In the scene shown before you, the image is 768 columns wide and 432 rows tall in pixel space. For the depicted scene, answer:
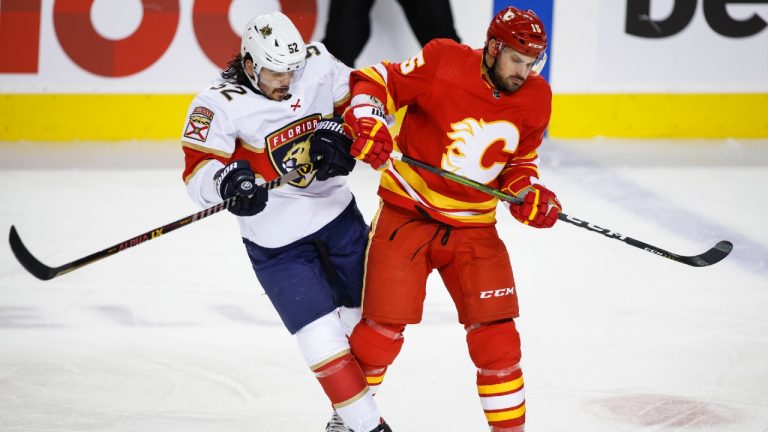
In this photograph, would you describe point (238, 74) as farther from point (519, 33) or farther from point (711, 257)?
point (711, 257)

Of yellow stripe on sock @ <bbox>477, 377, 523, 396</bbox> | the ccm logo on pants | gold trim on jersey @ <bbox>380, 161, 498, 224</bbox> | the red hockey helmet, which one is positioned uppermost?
the red hockey helmet

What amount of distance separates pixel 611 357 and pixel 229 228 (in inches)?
79.2

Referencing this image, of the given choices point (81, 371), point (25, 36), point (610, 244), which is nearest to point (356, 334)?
point (81, 371)

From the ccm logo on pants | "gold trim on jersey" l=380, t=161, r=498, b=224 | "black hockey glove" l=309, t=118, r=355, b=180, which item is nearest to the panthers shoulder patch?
"black hockey glove" l=309, t=118, r=355, b=180

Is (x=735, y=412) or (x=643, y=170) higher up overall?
(x=735, y=412)

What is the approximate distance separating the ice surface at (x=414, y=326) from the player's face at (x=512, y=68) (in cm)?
99

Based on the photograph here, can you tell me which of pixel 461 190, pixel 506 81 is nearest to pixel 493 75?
pixel 506 81

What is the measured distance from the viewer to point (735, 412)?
342cm

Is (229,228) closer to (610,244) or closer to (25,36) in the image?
(610,244)

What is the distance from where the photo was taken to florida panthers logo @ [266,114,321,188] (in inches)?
118

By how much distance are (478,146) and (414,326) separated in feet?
4.13

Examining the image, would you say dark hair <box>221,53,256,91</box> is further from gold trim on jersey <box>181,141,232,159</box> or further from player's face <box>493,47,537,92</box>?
player's face <box>493,47,537,92</box>

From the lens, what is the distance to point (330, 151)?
2.93m

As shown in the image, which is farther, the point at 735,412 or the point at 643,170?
the point at 643,170
